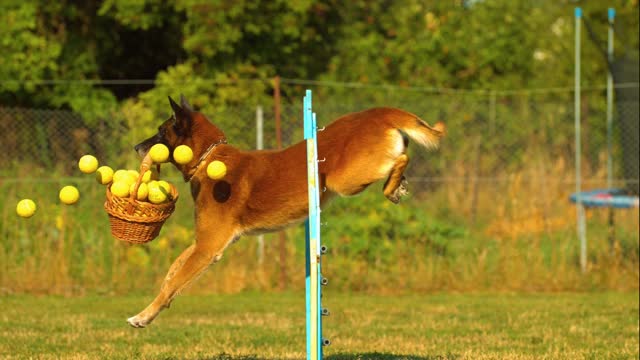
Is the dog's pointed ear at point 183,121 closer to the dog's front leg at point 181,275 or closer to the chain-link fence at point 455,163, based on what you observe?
the dog's front leg at point 181,275

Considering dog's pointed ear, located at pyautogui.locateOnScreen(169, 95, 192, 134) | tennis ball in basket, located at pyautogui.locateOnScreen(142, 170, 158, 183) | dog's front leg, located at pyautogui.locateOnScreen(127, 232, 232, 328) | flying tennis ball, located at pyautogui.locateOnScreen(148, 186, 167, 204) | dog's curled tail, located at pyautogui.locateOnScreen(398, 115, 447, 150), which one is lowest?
dog's front leg, located at pyautogui.locateOnScreen(127, 232, 232, 328)

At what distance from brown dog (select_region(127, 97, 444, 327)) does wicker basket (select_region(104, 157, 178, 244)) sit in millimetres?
297

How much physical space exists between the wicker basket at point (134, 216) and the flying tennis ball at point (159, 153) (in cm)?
10

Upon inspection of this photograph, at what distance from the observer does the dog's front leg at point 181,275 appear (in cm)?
684

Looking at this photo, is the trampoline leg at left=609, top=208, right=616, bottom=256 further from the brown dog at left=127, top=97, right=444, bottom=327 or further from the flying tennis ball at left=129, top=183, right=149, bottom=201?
the flying tennis ball at left=129, top=183, right=149, bottom=201

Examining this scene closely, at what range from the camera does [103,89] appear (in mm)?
19469

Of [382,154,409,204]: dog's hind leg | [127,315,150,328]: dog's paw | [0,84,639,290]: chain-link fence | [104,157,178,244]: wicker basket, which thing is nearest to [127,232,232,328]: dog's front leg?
[127,315,150,328]: dog's paw

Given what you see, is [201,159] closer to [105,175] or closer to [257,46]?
[105,175]

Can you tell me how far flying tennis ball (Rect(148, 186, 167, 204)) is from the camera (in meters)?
6.95

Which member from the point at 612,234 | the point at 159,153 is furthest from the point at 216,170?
the point at 612,234

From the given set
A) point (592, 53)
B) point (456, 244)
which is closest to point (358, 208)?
point (456, 244)

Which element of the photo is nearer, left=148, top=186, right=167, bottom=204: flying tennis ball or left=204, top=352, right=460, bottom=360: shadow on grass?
left=148, top=186, right=167, bottom=204: flying tennis ball

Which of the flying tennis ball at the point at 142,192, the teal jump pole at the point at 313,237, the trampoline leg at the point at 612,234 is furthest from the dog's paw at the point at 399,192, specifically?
the trampoline leg at the point at 612,234

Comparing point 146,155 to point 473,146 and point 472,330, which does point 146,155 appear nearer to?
point 472,330
